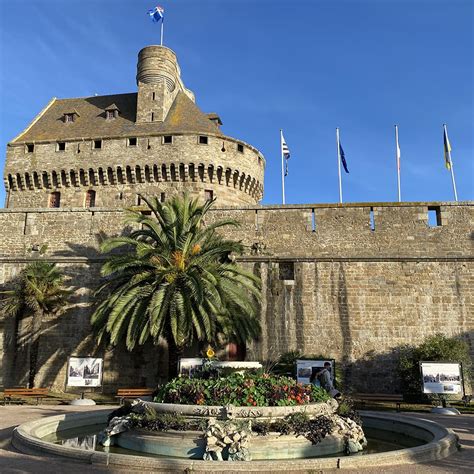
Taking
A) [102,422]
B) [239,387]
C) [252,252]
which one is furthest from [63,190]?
[239,387]

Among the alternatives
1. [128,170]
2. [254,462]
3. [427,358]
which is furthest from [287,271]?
[128,170]

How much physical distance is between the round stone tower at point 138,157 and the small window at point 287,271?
35.6ft

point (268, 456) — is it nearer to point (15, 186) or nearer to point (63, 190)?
point (63, 190)

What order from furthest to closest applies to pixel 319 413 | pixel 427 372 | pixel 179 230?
pixel 179 230 < pixel 427 372 < pixel 319 413

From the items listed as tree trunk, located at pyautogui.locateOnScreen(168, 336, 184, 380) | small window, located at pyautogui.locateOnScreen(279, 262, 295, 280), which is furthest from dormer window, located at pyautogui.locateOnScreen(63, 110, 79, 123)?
tree trunk, located at pyautogui.locateOnScreen(168, 336, 184, 380)

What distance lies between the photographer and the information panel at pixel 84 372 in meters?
16.6

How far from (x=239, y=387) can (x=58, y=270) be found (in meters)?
14.7

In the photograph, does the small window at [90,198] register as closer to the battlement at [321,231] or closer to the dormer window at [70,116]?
the dormer window at [70,116]

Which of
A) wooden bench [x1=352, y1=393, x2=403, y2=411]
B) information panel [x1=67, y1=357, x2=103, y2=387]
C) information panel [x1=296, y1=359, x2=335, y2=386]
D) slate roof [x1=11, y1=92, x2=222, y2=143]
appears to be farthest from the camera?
slate roof [x1=11, y1=92, x2=222, y2=143]

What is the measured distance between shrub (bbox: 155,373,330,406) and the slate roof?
23.3 metres

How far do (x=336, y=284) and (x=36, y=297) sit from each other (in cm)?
1211

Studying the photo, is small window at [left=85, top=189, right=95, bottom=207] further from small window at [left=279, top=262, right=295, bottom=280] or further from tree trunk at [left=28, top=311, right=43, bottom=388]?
small window at [left=279, top=262, right=295, bottom=280]

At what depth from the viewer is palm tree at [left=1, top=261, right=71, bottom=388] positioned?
1891 centimetres

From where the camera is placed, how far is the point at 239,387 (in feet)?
29.1
